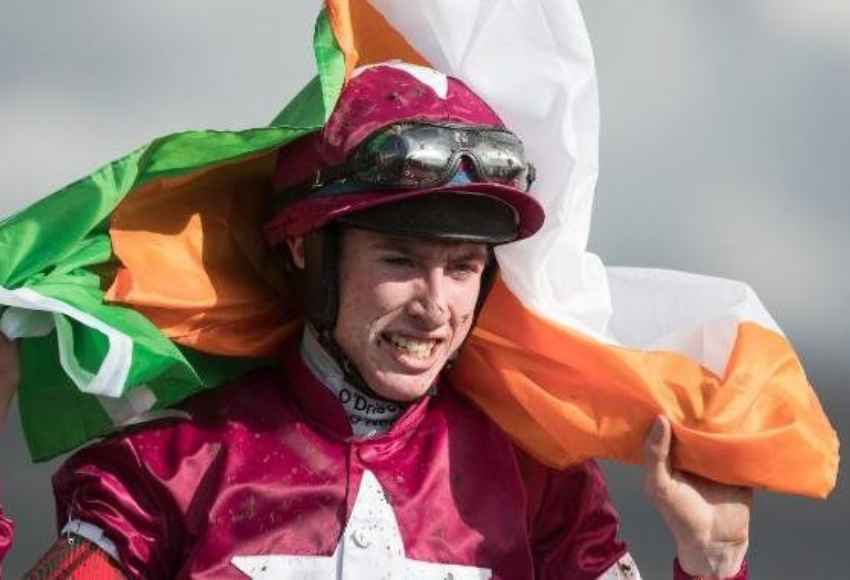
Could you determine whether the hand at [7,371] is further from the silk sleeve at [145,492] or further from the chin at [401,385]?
the chin at [401,385]

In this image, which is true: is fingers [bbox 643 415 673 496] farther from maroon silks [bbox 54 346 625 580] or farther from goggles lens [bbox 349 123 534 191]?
goggles lens [bbox 349 123 534 191]

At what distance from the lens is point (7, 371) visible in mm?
2994

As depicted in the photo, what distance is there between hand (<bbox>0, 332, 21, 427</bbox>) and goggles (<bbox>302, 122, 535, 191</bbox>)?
0.38 m

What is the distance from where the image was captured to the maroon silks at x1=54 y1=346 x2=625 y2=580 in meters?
3.08

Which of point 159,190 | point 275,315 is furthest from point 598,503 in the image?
point 159,190

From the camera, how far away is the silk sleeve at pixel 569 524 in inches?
127

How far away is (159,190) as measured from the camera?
3.06 metres

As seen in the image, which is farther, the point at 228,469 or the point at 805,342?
the point at 805,342

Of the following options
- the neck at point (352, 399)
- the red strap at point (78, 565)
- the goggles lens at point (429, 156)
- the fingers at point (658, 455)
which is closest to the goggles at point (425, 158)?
the goggles lens at point (429, 156)

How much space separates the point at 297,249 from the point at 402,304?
0.15m

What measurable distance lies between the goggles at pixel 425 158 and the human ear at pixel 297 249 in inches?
3.4

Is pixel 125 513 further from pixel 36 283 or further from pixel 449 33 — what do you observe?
pixel 449 33

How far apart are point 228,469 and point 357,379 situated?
0.59 feet

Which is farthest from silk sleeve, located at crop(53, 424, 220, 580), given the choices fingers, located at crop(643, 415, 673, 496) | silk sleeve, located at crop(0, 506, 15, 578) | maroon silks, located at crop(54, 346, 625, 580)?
fingers, located at crop(643, 415, 673, 496)
